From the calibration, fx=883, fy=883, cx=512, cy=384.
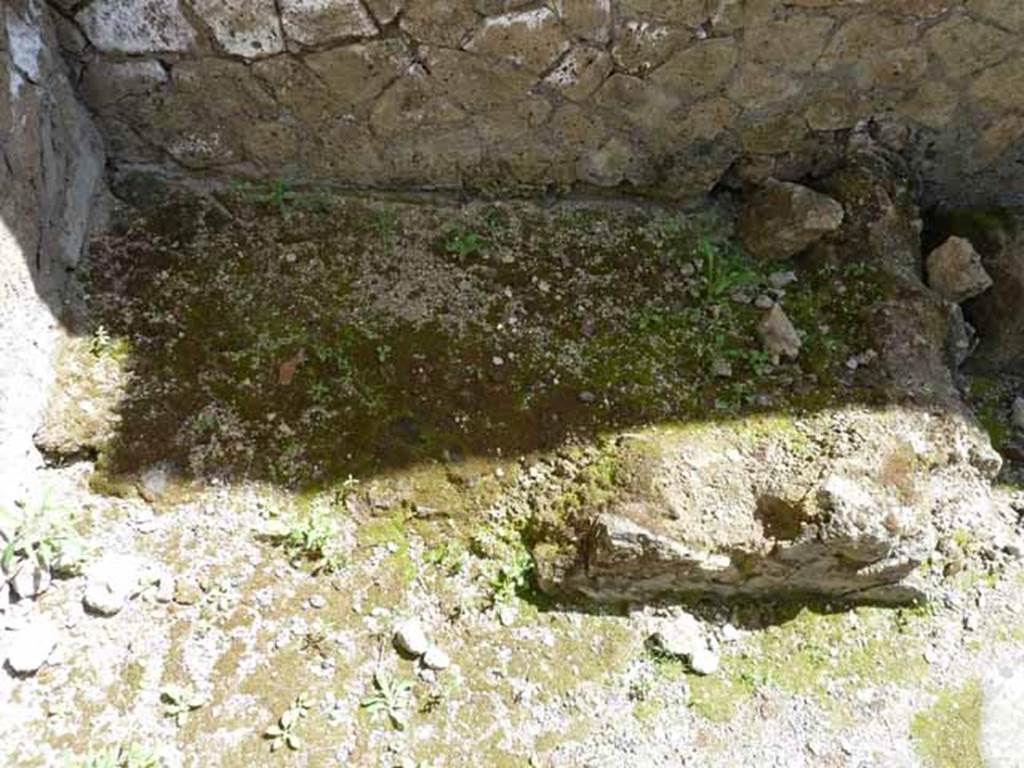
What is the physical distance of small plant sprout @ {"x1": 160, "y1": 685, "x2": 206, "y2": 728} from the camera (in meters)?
1.99

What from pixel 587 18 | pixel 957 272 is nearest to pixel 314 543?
pixel 587 18

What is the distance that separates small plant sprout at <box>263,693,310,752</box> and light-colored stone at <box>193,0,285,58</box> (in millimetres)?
1711

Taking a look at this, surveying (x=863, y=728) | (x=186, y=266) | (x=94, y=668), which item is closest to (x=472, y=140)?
(x=186, y=266)

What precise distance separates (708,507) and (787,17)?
1392 millimetres

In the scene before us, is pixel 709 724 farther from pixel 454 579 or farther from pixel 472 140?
pixel 472 140

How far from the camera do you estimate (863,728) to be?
2268 mm

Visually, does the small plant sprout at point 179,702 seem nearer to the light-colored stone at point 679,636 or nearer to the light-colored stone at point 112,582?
the light-colored stone at point 112,582

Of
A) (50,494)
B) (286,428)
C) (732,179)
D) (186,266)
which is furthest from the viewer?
(732,179)

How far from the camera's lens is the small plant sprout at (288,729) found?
2.00m

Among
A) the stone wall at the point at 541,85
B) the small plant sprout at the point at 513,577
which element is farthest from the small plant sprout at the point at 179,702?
the stone wall at the point at 541,85

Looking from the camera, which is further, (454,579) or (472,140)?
(472,140)

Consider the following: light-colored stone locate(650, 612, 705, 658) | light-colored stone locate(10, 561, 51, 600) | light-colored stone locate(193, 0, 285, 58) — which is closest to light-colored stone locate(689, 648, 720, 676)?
light-colored stone locate(650, 612, 705, 658)

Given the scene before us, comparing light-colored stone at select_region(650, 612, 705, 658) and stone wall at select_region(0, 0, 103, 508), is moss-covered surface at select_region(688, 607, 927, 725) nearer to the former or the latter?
light-colored stone at select_region(650, 612, 705, 658)

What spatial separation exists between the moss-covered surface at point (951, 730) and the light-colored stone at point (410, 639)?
1.29 metres
